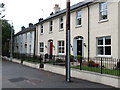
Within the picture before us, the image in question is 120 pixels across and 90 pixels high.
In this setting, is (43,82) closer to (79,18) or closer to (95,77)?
(95,77)

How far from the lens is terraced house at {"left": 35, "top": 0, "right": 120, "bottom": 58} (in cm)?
1445

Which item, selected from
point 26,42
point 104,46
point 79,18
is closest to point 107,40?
point 104,46

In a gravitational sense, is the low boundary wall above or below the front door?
below

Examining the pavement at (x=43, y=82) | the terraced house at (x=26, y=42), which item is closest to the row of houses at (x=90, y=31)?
the pavement at (x=43, y=82)

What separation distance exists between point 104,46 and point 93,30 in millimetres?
2019

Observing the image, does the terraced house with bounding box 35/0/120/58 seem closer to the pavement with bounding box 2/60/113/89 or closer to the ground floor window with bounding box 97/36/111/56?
the ground floor window with bounding box 97/36/111/56

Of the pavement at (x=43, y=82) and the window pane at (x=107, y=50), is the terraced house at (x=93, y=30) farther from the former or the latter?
the pavement at (x=43, y=82)

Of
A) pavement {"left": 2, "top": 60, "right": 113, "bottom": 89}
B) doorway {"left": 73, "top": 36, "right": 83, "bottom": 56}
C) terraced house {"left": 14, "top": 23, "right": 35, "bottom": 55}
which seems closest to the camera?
pavement {"left": 2, "top": 60, "right": 113, "bottom": 89}

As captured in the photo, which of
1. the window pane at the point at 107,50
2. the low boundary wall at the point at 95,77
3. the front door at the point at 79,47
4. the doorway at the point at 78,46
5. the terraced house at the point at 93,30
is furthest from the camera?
the front door at the point at 79,47

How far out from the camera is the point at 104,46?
15.5 m

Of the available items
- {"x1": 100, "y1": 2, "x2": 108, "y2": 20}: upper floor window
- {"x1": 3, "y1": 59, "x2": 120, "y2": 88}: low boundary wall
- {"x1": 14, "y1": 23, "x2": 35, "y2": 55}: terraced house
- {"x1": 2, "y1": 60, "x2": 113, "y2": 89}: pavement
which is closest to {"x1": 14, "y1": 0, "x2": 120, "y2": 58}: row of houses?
{"x1": 100, "y1": 2, "x2": 108, "y2": 20}: upper floor window

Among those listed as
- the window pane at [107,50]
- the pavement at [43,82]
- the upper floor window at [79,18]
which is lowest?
the pavement at [43,82]

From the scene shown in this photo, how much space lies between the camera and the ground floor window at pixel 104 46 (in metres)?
15.1

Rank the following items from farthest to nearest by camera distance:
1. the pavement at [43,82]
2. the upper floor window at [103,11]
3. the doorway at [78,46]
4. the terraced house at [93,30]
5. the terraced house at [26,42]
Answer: the terraced house at [26,42], the doorway at [78,46], the upper floor window at [103,11], the terraced house at [93,30], the pavement at [43,82]
